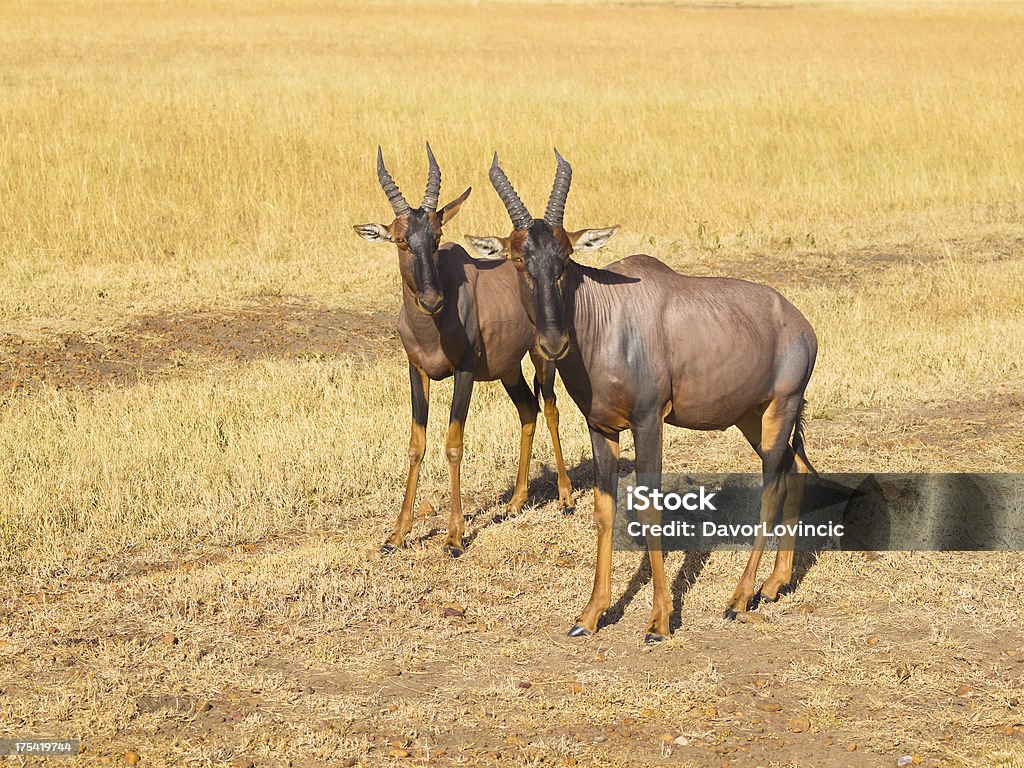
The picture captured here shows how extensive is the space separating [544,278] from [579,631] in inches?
83.6

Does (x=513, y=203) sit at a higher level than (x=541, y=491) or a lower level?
higher

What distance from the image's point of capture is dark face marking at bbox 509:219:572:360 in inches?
270

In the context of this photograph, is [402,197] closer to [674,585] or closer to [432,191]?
[432,191]

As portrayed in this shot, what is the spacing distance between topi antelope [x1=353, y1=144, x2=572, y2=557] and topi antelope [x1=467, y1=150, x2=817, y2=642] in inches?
44.0

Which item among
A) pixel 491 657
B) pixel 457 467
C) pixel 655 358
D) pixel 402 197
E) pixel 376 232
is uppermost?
pixel 402 197

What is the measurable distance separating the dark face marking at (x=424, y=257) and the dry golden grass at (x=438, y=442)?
1.76 m

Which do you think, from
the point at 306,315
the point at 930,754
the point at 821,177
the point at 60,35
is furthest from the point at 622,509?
the point at 60,35

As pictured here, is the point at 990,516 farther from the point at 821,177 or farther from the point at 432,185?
the point at 821,177

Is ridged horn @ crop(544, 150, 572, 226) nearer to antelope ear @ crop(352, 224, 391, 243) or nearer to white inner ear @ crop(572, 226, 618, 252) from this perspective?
white inner ear @ crop(572, 226, 618, 252)

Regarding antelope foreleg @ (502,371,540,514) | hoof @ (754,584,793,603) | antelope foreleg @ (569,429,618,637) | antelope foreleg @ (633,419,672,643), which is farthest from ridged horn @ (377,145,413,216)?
hoof @ (754,584,793,603)

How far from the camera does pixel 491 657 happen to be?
7.34 meters

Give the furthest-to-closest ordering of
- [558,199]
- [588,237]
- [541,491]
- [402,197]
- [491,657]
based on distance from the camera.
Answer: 1. [541,491]
2. [402,197]
3. [491,657]
4. [588,237]
5. [558,199]

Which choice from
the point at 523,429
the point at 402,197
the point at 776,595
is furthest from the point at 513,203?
the point at 523,429

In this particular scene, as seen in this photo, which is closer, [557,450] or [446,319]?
[446,319]
